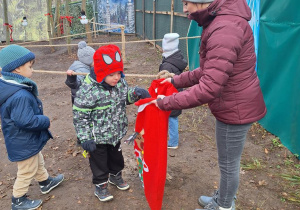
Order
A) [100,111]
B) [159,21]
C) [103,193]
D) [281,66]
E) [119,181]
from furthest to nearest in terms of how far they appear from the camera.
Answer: [159,21], [281,66], [119,181], [103,193], [100,111]

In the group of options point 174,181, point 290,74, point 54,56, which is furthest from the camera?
point 54,56

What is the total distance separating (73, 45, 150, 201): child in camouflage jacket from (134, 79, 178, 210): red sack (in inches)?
10.1

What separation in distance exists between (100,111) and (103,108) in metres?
0.04

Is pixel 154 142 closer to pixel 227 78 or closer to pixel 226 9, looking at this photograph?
pixel 227 78

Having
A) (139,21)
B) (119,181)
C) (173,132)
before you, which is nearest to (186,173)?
(173,132)

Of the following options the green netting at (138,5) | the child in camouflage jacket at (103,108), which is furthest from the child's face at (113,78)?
the green netting at (138,5)

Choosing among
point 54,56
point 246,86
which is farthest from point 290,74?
point 54,56

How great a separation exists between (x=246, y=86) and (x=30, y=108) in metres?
2.08

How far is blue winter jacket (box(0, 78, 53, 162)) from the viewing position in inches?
102

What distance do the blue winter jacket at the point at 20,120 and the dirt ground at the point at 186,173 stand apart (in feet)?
2.72

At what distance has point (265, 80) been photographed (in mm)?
4480

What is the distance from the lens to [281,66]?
4059 millimetres

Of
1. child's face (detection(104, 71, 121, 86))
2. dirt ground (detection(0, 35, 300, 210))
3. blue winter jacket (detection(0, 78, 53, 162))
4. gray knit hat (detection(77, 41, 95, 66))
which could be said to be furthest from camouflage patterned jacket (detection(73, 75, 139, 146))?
gray knit hat (detection(77, 41, 95, 66))

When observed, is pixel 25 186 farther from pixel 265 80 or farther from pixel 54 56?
pixel 54 56
